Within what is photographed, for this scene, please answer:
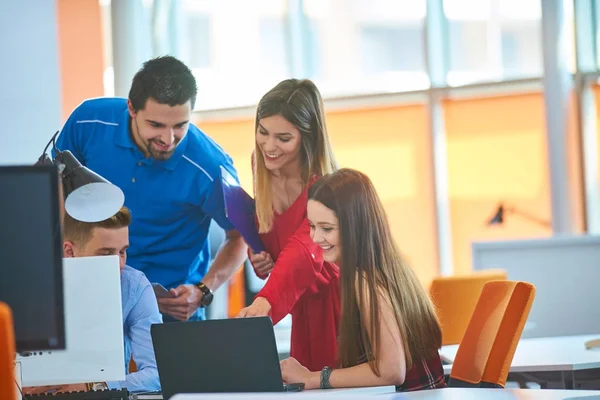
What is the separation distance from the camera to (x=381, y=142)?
7.85m

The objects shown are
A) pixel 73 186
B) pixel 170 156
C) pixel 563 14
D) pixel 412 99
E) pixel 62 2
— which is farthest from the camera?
pixel 62 2

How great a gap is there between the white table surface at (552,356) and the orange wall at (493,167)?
3534 millimetres

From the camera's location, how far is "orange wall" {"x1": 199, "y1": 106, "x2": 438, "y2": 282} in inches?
301

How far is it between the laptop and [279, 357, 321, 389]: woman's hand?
1.17ft

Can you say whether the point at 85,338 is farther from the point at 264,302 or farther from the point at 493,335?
the point at 493,335

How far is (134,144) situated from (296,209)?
67 centimetres

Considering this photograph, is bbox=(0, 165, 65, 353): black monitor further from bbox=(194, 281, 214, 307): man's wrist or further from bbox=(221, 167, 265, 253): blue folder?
bbox=(194, 281, 214, 307): man's wrist

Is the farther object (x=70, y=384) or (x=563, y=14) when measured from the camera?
(x=563, y=14)

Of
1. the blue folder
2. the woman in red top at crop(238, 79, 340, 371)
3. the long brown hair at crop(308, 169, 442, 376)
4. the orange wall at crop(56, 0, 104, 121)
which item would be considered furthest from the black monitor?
the orange wall at crop(56, 0, 104, 121)

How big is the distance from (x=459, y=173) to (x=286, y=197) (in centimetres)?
450

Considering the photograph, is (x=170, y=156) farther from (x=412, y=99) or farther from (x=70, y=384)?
(x=412, y=99)

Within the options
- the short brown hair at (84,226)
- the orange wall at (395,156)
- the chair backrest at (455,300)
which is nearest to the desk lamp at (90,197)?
the short brown hair at (84,226)

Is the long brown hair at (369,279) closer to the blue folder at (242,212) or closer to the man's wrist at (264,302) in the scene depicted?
the man's wrist at (264,302)

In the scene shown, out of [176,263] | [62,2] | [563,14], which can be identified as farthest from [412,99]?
[176,263]
